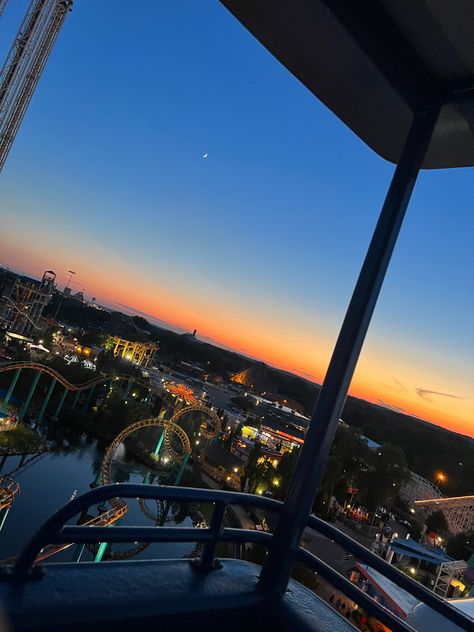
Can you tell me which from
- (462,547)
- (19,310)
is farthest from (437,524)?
(19,310)

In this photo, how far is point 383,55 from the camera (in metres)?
1.39

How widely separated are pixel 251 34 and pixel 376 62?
0.44 m

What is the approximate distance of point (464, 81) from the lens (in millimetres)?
1438

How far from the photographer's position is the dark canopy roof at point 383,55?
1260mm

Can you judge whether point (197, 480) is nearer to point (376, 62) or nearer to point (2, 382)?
point (2, 382)

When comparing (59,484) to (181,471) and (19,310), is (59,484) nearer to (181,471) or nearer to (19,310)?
(181,471)

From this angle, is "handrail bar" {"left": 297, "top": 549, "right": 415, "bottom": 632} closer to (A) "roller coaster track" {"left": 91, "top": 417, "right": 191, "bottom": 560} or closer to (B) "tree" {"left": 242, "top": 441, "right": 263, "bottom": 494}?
(A) "roller coaster track" {"left": 91, "top": 417, "right": 191, "bottom": 560}

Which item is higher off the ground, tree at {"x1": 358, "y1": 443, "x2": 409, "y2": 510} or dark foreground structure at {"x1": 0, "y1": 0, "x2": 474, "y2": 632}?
dark foreground structure at {"x1": 0, "y1": 0, "x2": 474, "y2": 632}

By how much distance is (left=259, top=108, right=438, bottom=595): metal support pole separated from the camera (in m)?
1.34

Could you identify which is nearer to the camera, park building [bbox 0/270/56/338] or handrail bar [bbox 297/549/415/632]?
handrail bar [bbox 297/549/415/632]

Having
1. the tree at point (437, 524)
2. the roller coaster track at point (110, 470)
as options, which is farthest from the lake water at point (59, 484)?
the tree at point (437, 524)

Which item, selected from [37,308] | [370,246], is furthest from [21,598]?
[37,308]

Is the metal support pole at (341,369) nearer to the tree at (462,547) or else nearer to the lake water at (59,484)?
the lake water at (59,484)

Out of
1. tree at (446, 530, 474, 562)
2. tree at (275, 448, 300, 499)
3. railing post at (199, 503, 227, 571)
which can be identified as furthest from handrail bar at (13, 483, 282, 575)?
tree at (446, 530, 474, 562)
